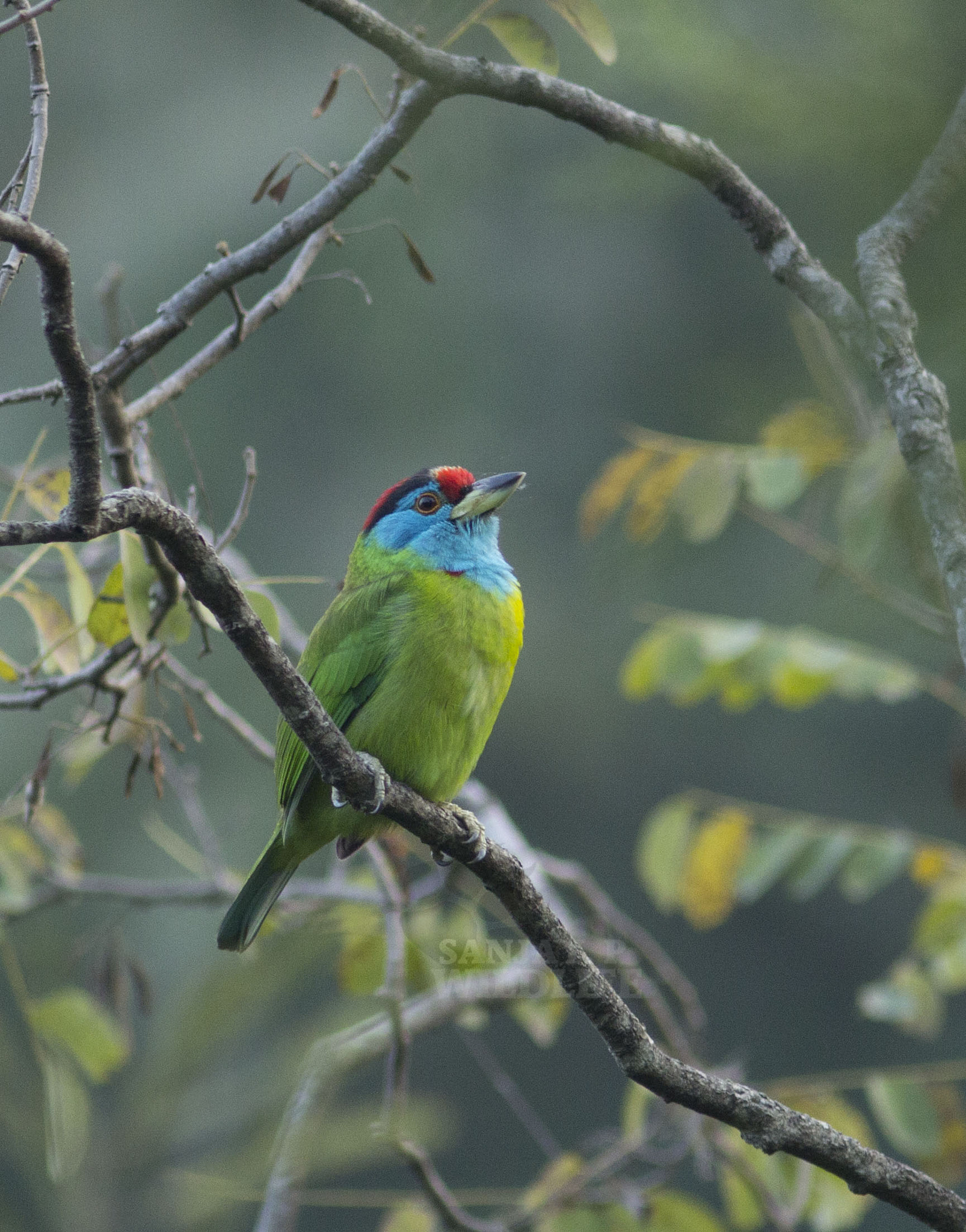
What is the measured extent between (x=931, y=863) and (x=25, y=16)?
2.92 m

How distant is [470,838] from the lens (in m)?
1.97

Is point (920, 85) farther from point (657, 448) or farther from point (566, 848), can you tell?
point (566, 848)

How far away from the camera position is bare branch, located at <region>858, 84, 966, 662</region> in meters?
1.34

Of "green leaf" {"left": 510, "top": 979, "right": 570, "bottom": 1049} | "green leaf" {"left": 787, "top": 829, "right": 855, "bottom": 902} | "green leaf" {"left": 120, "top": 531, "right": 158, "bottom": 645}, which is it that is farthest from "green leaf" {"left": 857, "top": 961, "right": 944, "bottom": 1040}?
"green leaf" {"left": 120, "top": 531, "right": 158, "bottom": 645}

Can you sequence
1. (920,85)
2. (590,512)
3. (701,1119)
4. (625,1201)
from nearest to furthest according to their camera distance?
(920,85) → (625,1201) → (701,1119) → (590,512)

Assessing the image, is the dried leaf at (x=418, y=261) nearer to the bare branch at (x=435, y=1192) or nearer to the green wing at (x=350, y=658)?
the green wing at (x=350, y=658)

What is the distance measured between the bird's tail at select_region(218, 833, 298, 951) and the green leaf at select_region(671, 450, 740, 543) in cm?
123

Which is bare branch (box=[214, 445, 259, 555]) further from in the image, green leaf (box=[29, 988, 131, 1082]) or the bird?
green leaf (box=[29, 988, 131, 1082])

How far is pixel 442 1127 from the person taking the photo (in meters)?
7.06

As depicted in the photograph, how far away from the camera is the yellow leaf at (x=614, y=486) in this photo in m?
3.26

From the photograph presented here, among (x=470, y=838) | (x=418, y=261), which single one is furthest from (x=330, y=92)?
(x=470, y=838)

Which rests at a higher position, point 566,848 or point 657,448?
point 657,448

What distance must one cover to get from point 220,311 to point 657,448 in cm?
825

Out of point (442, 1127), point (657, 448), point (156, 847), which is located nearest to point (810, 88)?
point (657, 448)
